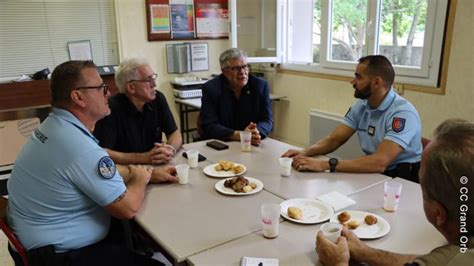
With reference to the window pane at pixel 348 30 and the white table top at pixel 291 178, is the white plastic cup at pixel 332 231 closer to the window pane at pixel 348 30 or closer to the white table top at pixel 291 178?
the white table top at pixel 291 178

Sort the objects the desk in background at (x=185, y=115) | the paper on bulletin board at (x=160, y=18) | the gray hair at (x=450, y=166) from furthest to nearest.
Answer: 1. the desk in background at (x=185, y=115)
2. the paper on bulletin board at (x=160, y=18)
3. the gray hair at (x=450, y=166)

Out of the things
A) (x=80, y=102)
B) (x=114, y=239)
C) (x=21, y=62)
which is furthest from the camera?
(x=21, y=62)

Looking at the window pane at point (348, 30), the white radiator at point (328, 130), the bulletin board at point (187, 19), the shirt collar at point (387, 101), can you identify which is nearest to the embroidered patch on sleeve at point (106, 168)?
the shirt collar at point (387, 101)

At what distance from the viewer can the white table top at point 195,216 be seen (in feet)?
4.31

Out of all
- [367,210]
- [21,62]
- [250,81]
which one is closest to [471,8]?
[250,81]

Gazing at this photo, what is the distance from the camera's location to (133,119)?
7.79 ft

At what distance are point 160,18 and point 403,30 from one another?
100 inches

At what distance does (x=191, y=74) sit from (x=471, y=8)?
2.94 m

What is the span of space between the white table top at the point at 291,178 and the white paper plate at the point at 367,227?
0.76ft

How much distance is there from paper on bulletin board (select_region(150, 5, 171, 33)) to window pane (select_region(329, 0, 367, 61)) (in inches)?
72.1

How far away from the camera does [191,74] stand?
4566 mm

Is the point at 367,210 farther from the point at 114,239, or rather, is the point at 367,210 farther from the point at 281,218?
the point at 114,239

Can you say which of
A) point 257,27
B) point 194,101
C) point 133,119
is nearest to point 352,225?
point 133,119

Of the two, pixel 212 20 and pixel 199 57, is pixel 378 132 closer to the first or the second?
pixel 199 57
